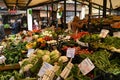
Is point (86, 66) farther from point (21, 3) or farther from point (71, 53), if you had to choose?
point (21, 3)

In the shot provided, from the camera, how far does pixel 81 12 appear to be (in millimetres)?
19203

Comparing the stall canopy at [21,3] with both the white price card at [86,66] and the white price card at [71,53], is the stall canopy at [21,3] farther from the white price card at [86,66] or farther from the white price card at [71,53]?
the white price card at [86,66]

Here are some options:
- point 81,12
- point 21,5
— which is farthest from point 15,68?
point 81,12

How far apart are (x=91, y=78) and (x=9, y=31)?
14119 millimetres

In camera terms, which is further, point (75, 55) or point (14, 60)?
point (14, 60)

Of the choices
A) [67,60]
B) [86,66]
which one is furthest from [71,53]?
[86,66]

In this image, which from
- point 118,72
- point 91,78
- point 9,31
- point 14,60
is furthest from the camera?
point 9,31

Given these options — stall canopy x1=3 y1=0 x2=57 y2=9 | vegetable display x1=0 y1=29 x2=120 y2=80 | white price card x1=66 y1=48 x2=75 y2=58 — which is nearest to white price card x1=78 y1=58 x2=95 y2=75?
vegetable display x1=0 y1=29 x2=120 y2=80

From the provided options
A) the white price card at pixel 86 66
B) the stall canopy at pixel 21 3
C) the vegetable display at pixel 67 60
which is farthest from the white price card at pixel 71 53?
the stall canopy at pixel 21 3

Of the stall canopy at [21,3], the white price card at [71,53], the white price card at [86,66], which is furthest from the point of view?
the stall canopy at [21,3]

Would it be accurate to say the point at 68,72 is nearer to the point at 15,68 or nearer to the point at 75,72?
the point at 75,72

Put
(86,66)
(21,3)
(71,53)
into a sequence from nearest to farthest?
(86,66) < (71,53) < (21,3)

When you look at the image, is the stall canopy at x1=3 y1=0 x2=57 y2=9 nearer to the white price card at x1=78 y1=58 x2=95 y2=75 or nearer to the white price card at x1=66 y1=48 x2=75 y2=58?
the white price card at x1=66 y1=48 x2=75 y2=58

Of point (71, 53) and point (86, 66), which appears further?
point (71, 53)
